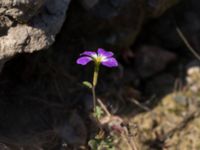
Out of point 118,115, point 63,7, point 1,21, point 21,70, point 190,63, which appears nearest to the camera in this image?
point 1,21

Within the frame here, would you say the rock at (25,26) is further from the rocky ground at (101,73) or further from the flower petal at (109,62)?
the flower petal at (109,62)

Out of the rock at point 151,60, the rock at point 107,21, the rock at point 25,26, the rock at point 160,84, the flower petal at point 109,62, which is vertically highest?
the rock at point 25,26

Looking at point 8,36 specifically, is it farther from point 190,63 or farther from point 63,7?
point 190,63

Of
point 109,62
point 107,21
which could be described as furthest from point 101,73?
point 109,62

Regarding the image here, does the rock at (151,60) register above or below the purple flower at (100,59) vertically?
below

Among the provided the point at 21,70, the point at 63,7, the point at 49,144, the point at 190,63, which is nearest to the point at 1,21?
the point at 63,7

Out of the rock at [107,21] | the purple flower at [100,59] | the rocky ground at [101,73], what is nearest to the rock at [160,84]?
the rocky ground at [101,73]

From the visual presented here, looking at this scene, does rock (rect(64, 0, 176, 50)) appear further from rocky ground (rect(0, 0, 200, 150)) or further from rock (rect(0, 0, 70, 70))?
rock (rect(0, 0, 70, 70))
